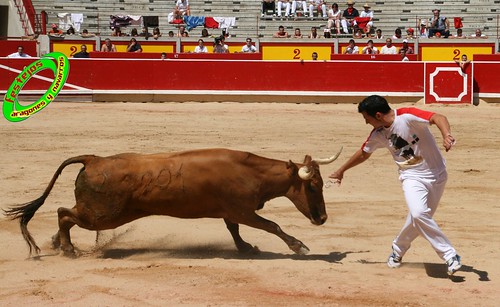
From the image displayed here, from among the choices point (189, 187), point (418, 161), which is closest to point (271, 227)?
point (189, 187)

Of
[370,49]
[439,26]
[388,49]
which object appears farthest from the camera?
[439,26]

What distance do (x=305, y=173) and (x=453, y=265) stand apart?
54.3 inches

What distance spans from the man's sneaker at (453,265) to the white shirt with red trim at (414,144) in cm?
59

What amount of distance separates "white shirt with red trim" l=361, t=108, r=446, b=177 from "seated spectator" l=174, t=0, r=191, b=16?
21.3m

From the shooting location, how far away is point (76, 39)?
25.7 metres

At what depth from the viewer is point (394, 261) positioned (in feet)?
21.7

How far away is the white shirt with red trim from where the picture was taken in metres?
6.21

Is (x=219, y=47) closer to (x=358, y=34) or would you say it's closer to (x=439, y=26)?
(x=358, y=34)

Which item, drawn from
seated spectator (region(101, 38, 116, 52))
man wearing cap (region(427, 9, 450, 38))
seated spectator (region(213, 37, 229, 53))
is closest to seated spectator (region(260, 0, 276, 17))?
seated spectator (region(213, 37, 229, 53))

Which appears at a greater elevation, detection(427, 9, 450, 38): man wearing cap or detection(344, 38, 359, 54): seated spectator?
detection(427, 9, 450, 38): man wearing cap

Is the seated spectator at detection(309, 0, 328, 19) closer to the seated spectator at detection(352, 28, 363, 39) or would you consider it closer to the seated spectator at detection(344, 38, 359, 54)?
the seated spectator at detection(352, 28, 363, 39)

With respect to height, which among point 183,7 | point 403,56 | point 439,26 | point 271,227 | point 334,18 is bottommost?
point 271,227

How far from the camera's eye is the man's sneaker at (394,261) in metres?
6.60

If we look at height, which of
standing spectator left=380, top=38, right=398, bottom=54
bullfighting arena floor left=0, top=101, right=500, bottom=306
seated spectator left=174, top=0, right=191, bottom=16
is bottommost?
bullfighting arena floor left=0, top=101, right=500, bottom=306
